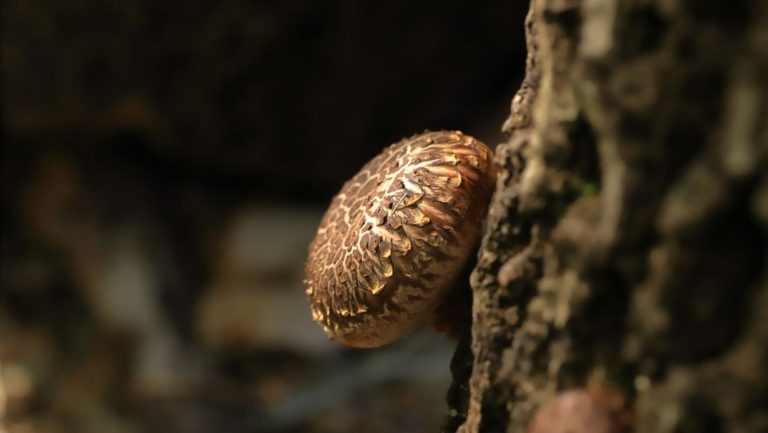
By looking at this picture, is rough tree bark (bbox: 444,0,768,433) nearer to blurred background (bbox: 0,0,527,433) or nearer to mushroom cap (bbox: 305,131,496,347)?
mushroom cap (bbox: 305,131,496,347)

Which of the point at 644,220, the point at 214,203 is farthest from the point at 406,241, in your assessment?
the point at 214,203

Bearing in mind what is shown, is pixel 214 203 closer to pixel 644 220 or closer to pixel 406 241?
pixel 406 241

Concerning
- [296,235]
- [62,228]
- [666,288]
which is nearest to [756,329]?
[666,288]

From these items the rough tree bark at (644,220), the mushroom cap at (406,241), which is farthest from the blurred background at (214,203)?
the rough tree bark at (644,220)

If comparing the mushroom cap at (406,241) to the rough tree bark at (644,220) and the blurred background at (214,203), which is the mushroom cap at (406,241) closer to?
the rough tree bark at (644,220)

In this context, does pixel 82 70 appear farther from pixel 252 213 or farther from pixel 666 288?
pixel 666 288

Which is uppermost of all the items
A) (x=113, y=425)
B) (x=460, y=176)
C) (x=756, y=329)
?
(x=113, y=425)

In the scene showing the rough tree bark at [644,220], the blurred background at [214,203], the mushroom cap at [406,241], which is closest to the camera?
the rough tree bark at [644,220]
